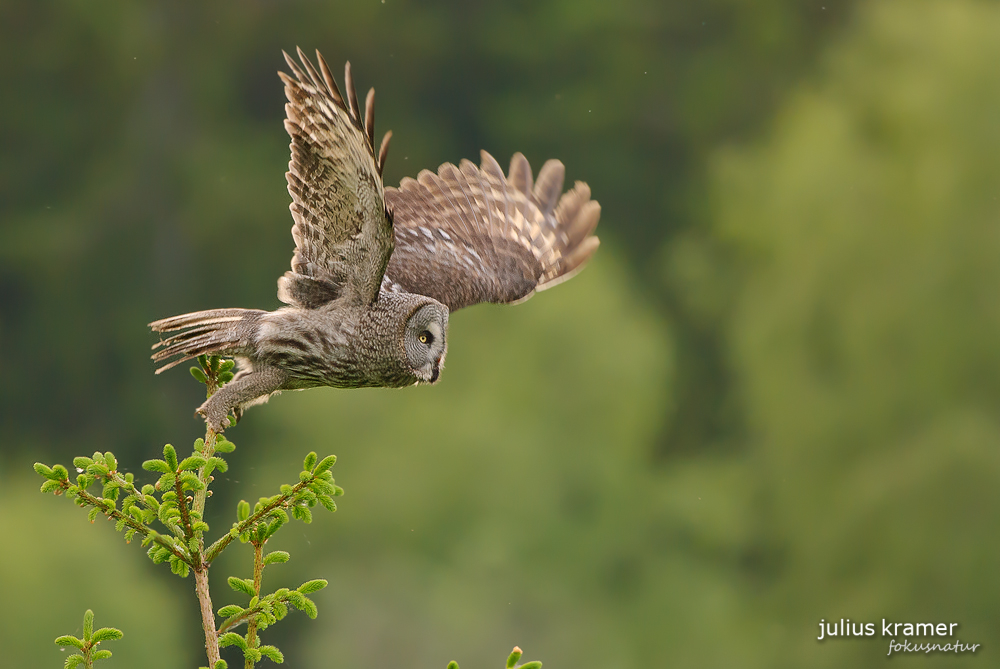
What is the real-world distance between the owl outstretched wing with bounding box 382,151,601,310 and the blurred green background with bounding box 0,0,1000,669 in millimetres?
9024

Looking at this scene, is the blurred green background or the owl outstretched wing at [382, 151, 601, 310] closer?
the owl outstretched wing at [382, 151, 601, 310]

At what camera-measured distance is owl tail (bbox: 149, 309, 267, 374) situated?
141 inches

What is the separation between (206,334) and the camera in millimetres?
3703

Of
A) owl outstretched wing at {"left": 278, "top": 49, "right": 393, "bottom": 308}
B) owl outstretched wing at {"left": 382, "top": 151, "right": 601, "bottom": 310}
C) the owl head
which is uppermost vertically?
owl outstretched wing at {"left": 382, "top": 151, "right": 601, "bottom": 310}

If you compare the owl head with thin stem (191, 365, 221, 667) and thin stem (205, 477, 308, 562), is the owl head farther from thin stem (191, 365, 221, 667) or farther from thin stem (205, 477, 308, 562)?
thin stem (205, 477, 308, 562)

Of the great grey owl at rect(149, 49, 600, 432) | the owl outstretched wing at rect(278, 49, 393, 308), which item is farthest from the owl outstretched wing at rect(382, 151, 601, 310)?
the owl outstretched wing at rect(278, 49, 393, 308)

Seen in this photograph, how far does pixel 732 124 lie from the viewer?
26.8 meters

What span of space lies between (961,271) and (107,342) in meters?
14.7

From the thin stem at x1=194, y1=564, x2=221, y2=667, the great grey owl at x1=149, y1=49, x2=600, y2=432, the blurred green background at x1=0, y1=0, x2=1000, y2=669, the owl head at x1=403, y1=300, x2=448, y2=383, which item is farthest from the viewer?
the blurred green background at x1=0, y1=0, x2=1000, y2=669

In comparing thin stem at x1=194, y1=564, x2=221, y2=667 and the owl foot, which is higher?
the owl foot

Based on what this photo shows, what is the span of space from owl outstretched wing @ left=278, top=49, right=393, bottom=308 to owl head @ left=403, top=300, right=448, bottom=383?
16 cm

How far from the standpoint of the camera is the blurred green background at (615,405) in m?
15.3

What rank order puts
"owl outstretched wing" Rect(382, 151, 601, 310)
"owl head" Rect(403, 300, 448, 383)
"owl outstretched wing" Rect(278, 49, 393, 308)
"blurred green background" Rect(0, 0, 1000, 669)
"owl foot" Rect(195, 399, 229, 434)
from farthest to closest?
"blurred green background" Rect(0, 0, 1000, 669)
"owl outstretched wing" Rect(382, 151, 601, 310)
"owl head" Rect(403, 300, 448, 383)
"owl foot" Rect(195, 399, 229, 434)
"owl outstretched wing" Rect(278, 49, 393, 308)

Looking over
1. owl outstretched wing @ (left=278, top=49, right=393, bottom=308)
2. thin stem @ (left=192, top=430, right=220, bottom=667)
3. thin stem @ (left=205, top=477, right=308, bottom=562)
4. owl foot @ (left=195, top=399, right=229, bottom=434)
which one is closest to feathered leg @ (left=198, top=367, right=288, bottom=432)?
owl foot @ (left=195, top=399, right=229, bottom=434)
